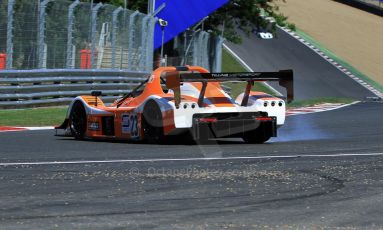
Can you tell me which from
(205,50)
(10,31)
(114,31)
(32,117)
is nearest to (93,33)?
(114,31)

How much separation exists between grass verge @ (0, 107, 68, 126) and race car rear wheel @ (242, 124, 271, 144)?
→ 222 inches

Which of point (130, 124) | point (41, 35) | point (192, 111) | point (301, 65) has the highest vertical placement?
point (41, 35)

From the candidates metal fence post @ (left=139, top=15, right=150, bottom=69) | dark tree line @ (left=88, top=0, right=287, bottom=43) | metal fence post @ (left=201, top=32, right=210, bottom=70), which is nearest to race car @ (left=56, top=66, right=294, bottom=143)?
metal fence post @ (left=139, top=15, right=150, bottom=69)

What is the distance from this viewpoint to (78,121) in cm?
1395

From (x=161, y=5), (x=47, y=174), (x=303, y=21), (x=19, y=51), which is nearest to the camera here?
(x=47, y=174)

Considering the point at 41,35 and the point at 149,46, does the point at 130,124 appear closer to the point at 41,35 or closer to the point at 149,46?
the point at 41,35

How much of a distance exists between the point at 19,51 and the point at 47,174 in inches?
483

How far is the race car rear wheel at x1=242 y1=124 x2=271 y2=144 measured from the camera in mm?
12578

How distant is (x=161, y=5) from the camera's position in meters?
29.5

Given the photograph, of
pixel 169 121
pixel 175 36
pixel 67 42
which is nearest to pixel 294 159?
pixel 169 121

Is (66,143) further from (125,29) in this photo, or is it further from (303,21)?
(303,21)

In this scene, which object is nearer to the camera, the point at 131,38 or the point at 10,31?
the point at 10,31

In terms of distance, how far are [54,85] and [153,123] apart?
9.30 meters

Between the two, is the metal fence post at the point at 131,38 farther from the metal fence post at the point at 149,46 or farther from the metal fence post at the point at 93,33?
the metal fence post at the point at 93,33
